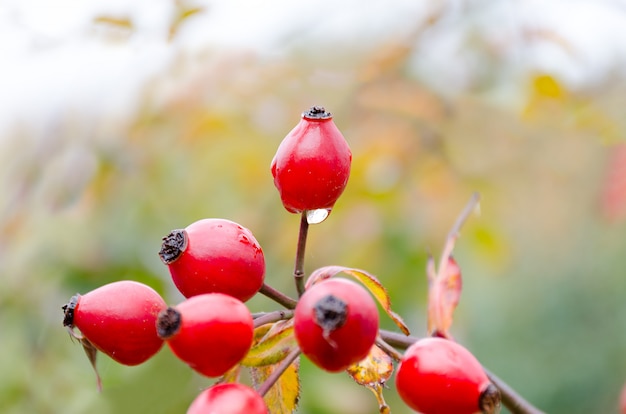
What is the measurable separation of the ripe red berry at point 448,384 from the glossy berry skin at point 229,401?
225mm

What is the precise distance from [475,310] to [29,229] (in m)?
7.12

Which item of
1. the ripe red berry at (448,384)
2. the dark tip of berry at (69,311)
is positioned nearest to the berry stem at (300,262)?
the ripe red berry at (448,384)

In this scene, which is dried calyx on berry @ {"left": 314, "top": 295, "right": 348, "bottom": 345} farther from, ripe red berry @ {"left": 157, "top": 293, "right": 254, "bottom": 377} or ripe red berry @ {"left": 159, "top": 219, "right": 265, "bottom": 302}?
ripe red berry @ {"left": 159, "top": 219, "right": 265, "bottom": 302}

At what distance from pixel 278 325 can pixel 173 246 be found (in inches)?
8.1

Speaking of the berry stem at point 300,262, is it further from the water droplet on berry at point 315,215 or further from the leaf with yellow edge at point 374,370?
the leaf with yellow edge at point 374,370

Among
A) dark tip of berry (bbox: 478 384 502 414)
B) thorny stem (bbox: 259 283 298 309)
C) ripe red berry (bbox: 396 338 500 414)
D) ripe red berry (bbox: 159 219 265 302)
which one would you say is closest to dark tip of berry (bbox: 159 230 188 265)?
ripe red berry (bbox: 159 219 265 302)

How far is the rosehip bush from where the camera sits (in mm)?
934

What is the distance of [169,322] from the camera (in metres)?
0.97

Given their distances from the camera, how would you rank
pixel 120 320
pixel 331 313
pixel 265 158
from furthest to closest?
pixel 265 158 → pixel 120 320 → pixel 331 313

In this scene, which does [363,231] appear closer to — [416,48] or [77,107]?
[416,48]

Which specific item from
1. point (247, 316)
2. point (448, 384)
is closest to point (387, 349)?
point (448, 384)

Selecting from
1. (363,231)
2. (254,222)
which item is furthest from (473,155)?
(254,222)

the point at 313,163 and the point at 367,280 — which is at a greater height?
the point at 313,163

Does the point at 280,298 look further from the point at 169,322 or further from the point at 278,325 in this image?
the point at 169,322
